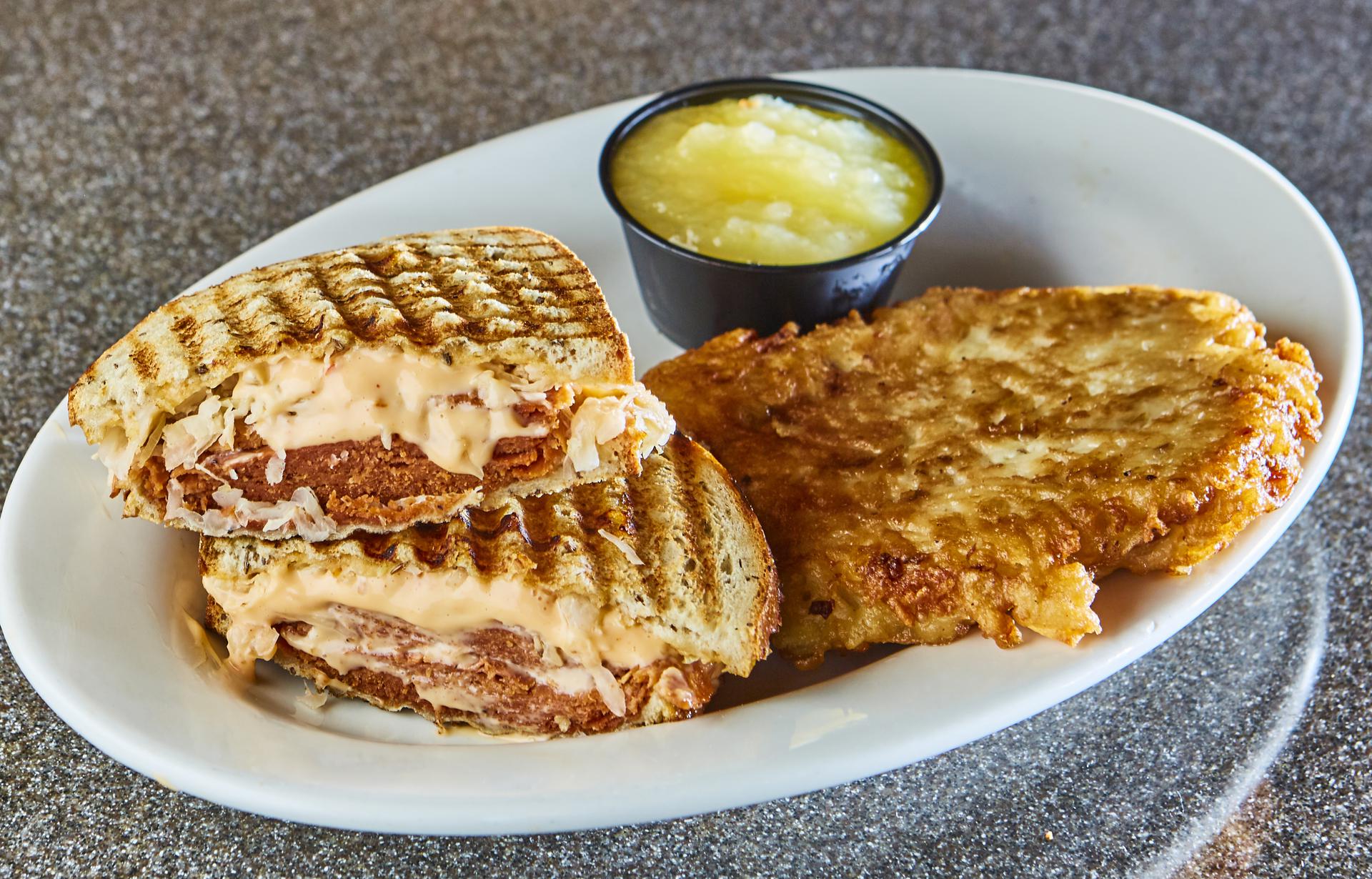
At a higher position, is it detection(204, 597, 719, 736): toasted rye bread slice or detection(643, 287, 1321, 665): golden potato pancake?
detection(643, 287, 1321, 665): golden potato pancake

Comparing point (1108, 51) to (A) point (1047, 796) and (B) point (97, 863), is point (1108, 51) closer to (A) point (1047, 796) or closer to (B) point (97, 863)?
(A) point (1047, 796)

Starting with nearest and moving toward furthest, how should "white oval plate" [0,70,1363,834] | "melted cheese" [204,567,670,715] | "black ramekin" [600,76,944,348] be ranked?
"white oval plate" [0,70,1363,834] < "melted cheese" [204,567,670,715] < "black ramekin" [600,76,944,348]

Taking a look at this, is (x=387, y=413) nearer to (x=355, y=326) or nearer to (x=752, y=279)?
(x=355, y=326)

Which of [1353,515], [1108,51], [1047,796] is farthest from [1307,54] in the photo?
[1047,796]

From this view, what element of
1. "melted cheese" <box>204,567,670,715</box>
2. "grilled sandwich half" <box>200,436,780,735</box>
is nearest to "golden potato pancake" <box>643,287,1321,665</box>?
"grilled sandwich half" <box>200,436,780,735</box>

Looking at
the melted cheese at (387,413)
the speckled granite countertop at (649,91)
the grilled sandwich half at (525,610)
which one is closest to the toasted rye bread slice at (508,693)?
the grilled sandwich half at (525,610)

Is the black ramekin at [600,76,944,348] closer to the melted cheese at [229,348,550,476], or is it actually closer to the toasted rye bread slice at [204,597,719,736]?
the melted cheese at [229,348,550,476]

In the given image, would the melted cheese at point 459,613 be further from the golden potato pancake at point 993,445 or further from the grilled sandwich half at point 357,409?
the golden potato pancake at point 993,445
